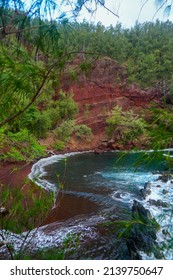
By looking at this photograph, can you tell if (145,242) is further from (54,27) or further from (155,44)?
(155,44)

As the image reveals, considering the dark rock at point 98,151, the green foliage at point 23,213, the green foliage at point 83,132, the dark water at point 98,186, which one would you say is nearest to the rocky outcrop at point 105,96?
the green foliage at point 83,132

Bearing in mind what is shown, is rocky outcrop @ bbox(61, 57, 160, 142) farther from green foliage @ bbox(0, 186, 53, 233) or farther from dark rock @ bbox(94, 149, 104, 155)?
green foliage @ bbox(0, 186, 53, 233)

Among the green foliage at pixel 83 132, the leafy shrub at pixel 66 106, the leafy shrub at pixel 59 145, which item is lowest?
the leafy shrub at pixel 59 145

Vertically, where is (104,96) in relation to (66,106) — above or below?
above

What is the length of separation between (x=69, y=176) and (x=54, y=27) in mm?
7694

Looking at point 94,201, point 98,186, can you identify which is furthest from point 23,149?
point 94,201

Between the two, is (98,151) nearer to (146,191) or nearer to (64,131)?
(64,131)

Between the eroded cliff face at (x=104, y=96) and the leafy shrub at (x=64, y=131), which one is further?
the eroded cliff face at (x=104, y=96)

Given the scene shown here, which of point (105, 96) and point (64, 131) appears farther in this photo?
point (105, 96)

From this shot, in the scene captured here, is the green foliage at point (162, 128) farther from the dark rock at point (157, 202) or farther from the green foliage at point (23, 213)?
the dark rock at point (157, 202)

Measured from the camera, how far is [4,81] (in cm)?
97

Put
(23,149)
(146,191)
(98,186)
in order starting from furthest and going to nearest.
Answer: (23,149), (98,186), (146,191)

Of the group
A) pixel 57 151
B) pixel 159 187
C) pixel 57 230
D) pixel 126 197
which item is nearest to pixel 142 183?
pixel 159 187
